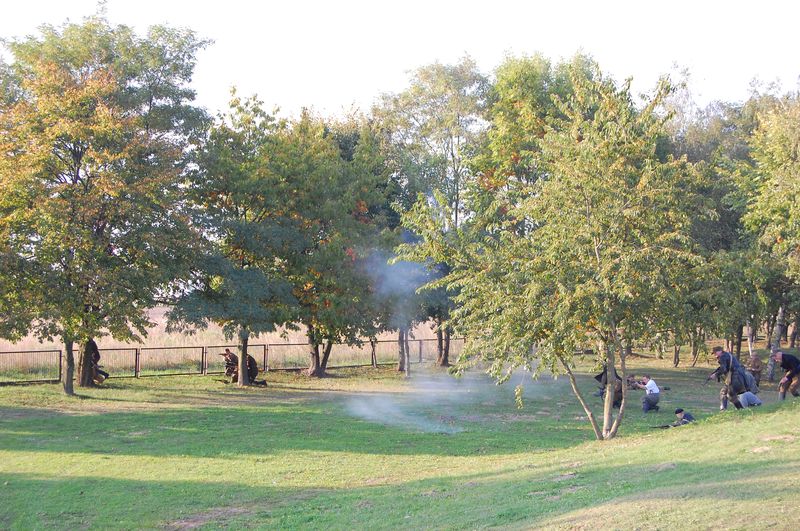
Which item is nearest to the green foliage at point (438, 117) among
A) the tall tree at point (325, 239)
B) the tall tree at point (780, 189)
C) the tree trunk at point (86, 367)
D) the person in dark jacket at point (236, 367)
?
the tall tree at point (325, 239)

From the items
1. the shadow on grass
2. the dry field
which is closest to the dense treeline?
the shadow on grass

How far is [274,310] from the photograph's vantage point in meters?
29.6

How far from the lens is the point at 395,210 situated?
85.3ft

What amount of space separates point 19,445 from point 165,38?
48.0 feet

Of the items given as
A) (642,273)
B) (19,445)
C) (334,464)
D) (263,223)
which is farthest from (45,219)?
(642,273)

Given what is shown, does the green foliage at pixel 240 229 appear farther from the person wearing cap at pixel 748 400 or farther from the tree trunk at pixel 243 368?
the person wearing cap at pixel 748 400

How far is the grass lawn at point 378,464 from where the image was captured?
31.1 feet

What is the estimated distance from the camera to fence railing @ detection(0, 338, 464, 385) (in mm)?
30062

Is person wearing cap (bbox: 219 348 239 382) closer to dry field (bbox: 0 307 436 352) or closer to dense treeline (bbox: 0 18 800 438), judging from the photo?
dense treeline (bbox: 0 18 800 438)

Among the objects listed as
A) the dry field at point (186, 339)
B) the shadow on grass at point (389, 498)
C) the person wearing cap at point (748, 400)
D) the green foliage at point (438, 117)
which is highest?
the green foliage at point (438, 117)

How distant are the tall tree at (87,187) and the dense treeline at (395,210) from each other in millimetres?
71

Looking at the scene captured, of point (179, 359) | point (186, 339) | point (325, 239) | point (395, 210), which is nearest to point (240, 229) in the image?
point (325, 239)

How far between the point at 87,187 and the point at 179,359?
1223 centimetres

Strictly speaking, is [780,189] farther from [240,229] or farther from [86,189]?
[86,189]
